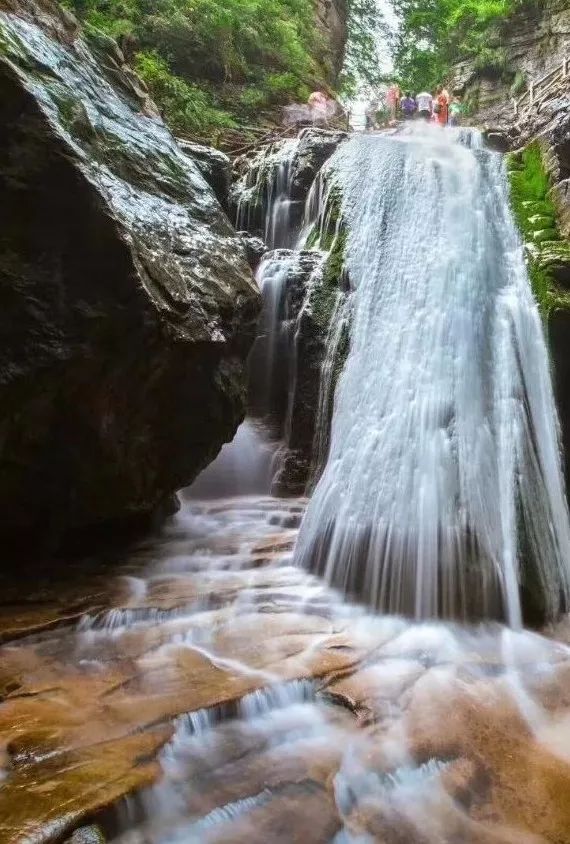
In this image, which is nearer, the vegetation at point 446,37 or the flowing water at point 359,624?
the flowing water at point 359,624

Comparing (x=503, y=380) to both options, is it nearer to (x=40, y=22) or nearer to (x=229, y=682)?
(x=229, y=682)

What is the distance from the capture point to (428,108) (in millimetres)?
17250

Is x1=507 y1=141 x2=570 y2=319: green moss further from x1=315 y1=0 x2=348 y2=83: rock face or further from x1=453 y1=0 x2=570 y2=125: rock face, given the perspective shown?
x1=315 y1=0 x2=348 y2=83: rock face

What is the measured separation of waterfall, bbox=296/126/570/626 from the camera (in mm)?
5031

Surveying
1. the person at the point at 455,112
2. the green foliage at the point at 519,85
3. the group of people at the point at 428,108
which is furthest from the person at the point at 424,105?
the green foliage at the point at 519,85

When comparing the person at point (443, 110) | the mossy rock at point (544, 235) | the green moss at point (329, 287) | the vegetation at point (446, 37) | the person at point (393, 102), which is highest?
the vegetation at point (446, 37)

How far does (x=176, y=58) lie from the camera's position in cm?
1426

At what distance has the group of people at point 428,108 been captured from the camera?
17.2 m

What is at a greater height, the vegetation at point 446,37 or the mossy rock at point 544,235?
Result: the vegetation at point 446,37

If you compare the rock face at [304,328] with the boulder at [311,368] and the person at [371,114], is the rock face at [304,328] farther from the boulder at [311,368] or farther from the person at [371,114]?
the person at [371,114]

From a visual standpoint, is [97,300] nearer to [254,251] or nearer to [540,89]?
[254,251]

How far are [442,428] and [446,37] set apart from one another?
66.4ft

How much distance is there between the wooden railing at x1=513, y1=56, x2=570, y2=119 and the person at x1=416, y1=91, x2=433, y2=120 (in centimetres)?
236

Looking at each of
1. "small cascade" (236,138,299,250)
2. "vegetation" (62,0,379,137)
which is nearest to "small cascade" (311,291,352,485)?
"small cascade" (236,138,299,250)
